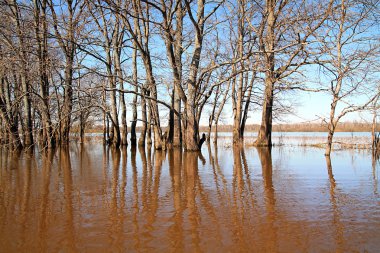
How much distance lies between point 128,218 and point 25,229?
129cm

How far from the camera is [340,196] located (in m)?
5.98

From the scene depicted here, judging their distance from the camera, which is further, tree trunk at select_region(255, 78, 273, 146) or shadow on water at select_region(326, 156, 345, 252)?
tree trunk at select_region(255, 78, 273, 146)

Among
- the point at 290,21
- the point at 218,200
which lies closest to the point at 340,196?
the point at 218,200

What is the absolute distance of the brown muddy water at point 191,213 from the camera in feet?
12.0

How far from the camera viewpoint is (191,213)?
16.1 ft

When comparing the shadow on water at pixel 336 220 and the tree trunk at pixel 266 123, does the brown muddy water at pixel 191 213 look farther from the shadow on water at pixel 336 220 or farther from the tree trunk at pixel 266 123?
the tree trunk at pixel 266 123

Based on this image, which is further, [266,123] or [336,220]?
[266,123]

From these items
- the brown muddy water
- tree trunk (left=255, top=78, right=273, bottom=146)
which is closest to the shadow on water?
the brown muddy water

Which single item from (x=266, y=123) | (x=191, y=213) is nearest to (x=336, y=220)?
(x=191, y=213)

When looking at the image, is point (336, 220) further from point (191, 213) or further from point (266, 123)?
point (266, 123)

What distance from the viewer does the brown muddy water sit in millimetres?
3654

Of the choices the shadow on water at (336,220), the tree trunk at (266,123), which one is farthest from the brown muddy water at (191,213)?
the tree trunk at (266,123)

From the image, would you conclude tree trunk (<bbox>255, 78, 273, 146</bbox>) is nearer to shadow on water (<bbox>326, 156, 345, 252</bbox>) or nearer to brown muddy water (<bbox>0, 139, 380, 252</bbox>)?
brown muddy water (<bbox>0, 139, 380, 252</bbox>)

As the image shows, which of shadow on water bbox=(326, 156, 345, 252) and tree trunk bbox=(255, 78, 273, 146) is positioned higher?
tree trunk bbox=(255, 78, 273, 146)
